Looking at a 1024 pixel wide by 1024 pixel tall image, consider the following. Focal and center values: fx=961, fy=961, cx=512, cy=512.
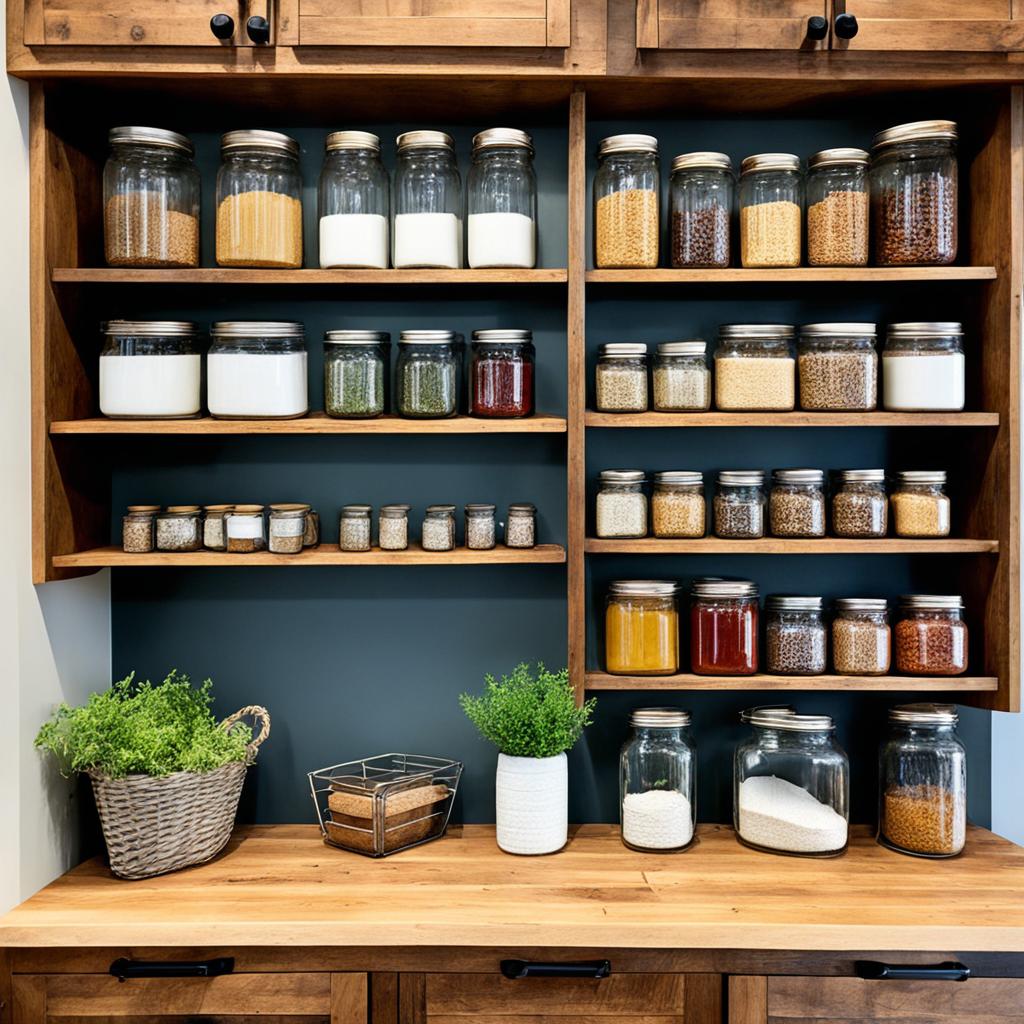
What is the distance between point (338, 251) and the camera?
189 centimetres

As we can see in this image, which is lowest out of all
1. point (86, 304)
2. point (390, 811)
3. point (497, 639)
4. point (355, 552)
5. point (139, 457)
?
point (390, 811)

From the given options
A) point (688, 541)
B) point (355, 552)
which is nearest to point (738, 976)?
point (688, 541)

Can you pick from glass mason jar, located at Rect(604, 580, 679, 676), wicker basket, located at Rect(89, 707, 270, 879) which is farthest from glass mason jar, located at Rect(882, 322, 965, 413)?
wicker basket, located at Rect(89, 707, 270, 879)

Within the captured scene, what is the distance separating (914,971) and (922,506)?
2.81 ft

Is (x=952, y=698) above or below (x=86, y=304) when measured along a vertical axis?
below

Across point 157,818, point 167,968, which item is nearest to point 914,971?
point 167,968

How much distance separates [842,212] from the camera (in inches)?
74.4

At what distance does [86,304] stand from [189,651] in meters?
0.77

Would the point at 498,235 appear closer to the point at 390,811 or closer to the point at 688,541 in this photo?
the point at 688,541

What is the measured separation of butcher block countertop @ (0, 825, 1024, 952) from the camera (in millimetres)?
1569

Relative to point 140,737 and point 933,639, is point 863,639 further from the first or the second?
point 140,737

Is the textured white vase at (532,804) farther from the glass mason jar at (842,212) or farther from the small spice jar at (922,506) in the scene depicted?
the glass mason jar at (842,212)

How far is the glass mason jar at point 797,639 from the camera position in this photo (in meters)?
1.94

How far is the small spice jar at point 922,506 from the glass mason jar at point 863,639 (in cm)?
16
